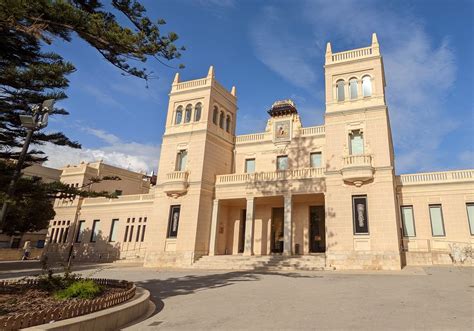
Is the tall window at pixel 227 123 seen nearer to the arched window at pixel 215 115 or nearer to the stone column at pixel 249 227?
the arched window at pixel 215 115

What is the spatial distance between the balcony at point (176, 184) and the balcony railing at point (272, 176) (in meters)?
2.97

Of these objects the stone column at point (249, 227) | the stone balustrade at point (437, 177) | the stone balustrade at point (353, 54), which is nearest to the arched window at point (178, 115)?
the stone column at point (249, 227)

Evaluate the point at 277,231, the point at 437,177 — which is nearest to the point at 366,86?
the point at 437,177

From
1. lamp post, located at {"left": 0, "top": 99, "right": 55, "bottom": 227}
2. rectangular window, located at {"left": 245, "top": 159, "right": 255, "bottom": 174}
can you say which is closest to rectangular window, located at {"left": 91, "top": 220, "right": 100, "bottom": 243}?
rectangular window, located at {"left": 245, "top": 159, "right": 255, "bottom": 174}

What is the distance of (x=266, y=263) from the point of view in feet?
66.6

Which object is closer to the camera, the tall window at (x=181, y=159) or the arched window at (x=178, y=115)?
the tall window at (x=181, y=159)

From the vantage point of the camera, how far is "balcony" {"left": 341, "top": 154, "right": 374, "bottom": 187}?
64.0 ft

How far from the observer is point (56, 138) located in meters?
10.9

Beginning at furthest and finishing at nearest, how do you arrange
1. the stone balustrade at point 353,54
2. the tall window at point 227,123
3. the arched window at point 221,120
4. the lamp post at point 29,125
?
the tall window at point 227,123 < the arched window at point 221,120 < the stone balustrade at point 353,54 < the lamp post at point 29,125

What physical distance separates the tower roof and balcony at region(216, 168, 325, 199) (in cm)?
686

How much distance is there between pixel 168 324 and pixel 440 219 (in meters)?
22.0

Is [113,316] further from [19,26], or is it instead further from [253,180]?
[253,180]

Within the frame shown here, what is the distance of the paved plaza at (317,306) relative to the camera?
6.58 metres

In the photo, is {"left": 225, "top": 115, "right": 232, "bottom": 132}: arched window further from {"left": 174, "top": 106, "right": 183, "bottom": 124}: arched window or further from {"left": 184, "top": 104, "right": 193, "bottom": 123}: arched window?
{"left": 174, "top": 106, "right": 183, "bottom": 124}: arched window
